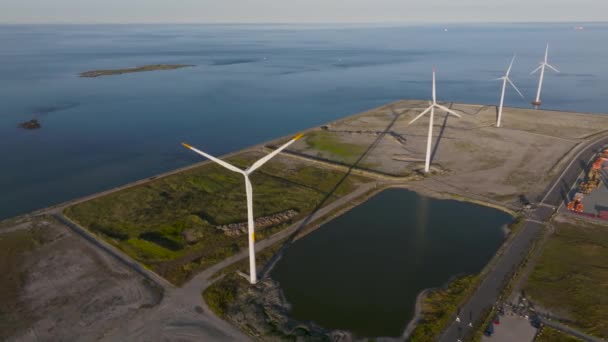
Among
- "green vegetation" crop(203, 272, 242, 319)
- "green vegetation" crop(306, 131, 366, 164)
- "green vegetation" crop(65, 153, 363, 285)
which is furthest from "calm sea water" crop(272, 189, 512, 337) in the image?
"green vegetation" crop(306, 131, 366, 164)

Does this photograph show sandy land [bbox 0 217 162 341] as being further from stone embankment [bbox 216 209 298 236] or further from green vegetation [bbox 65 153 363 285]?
stone embankment [bbox 216 209 298 236]

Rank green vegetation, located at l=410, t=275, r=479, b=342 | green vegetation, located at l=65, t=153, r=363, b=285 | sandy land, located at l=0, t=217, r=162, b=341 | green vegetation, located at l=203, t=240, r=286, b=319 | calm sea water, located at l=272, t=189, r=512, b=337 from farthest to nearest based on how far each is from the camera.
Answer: green vegetation, located at l=65, t=153, r=363, b=285 < green vegetation, located at l=203, t=240, r=286, b=319 < calm sea water, located at l=272, t=189, r=512, b=337 < sandy land, located at l=0, t=217, r=162, b=341 < green vegetation, located at l=410, t=275, r=479, b=342

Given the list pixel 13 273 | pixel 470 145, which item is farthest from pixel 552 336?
pixel 470 145

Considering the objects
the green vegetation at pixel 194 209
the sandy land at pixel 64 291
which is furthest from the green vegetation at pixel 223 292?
the sandy land at pixel 64 291

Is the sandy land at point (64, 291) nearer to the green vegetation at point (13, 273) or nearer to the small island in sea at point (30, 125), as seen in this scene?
the green vegetation at point (13, 273)

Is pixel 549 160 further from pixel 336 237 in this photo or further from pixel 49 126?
pixel 49 126

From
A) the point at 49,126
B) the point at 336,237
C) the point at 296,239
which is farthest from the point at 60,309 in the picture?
the point at 49,126
